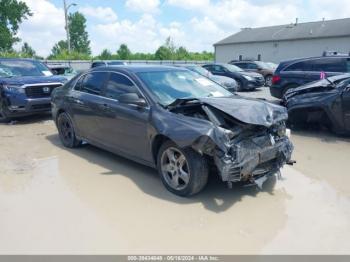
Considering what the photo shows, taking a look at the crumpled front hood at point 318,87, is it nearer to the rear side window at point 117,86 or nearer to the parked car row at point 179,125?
the parked car row at point 179,125

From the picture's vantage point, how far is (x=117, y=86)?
17.1ft

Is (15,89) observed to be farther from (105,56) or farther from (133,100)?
(105,56)

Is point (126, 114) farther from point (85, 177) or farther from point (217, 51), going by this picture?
point (217, 51)

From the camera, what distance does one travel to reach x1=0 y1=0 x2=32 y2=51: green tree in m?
43.7

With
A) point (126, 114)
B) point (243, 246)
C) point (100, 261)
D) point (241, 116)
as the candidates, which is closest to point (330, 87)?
point (241, 116)

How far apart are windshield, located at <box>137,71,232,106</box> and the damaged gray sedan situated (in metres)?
0.01

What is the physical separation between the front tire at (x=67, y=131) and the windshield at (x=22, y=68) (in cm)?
368

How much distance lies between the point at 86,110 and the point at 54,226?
8.49ft

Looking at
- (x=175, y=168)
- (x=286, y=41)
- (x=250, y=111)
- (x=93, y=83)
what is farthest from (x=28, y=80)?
(x=286, y=41)

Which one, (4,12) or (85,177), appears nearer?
(85,177)

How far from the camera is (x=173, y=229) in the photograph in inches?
138

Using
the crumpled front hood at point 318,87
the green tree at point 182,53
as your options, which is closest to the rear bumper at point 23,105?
the crumpled front hood at point 318,87

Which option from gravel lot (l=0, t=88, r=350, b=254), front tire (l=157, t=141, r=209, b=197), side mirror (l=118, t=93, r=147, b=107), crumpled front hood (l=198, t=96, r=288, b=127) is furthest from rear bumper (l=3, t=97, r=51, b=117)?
crumpled front hood (l=198, t=96, r=288, b=127)

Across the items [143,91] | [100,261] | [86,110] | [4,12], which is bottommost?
[100,261]
